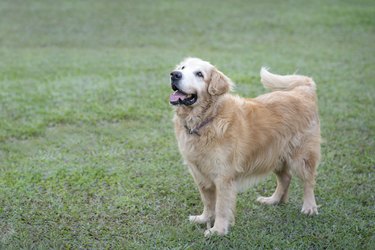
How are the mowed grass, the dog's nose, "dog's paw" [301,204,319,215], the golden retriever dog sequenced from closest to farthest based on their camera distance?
1. the dog's nose
2. the golden retriever dog
3. the mowed grass
4. "dog's paw" [301,204,319,215]

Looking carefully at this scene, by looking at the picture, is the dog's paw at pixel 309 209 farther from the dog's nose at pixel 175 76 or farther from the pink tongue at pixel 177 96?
the dog's nose at pixel 175 76

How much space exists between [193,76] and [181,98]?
261 millimetres

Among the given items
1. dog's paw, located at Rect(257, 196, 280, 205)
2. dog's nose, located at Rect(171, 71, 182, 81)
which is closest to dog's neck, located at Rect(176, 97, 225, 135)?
dog's nose, located at Rect(171, 71, 182, 81)

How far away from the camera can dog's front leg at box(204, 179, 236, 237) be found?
4.64 meters

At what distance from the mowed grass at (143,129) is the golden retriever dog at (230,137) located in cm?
40

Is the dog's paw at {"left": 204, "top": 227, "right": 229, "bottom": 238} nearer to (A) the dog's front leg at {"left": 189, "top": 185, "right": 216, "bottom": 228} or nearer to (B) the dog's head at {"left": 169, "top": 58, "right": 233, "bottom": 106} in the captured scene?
(A) the dog's front leg at {"left": 189, "top": 185, "right": 216, "bottom": 228}

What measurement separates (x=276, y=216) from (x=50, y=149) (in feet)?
11.6

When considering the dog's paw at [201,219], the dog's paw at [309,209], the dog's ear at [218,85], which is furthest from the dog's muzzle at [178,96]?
the dog's paw at [309,209]

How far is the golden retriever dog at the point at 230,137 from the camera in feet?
15.1

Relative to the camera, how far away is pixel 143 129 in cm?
775

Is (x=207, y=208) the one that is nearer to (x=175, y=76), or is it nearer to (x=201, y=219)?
(x=201, y=219)

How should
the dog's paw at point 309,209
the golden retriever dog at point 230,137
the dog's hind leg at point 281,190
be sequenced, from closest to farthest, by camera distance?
the golden retriever dog at point 230,137
the dog's paw at point 309,209
the dog's hind leg at point 281,190

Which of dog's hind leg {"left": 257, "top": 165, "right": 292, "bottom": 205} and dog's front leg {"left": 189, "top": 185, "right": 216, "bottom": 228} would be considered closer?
dog's front leg {"left": 189, "top": 185, "right": 216, "bottom": 228}

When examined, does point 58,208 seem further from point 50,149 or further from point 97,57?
point 97,57
